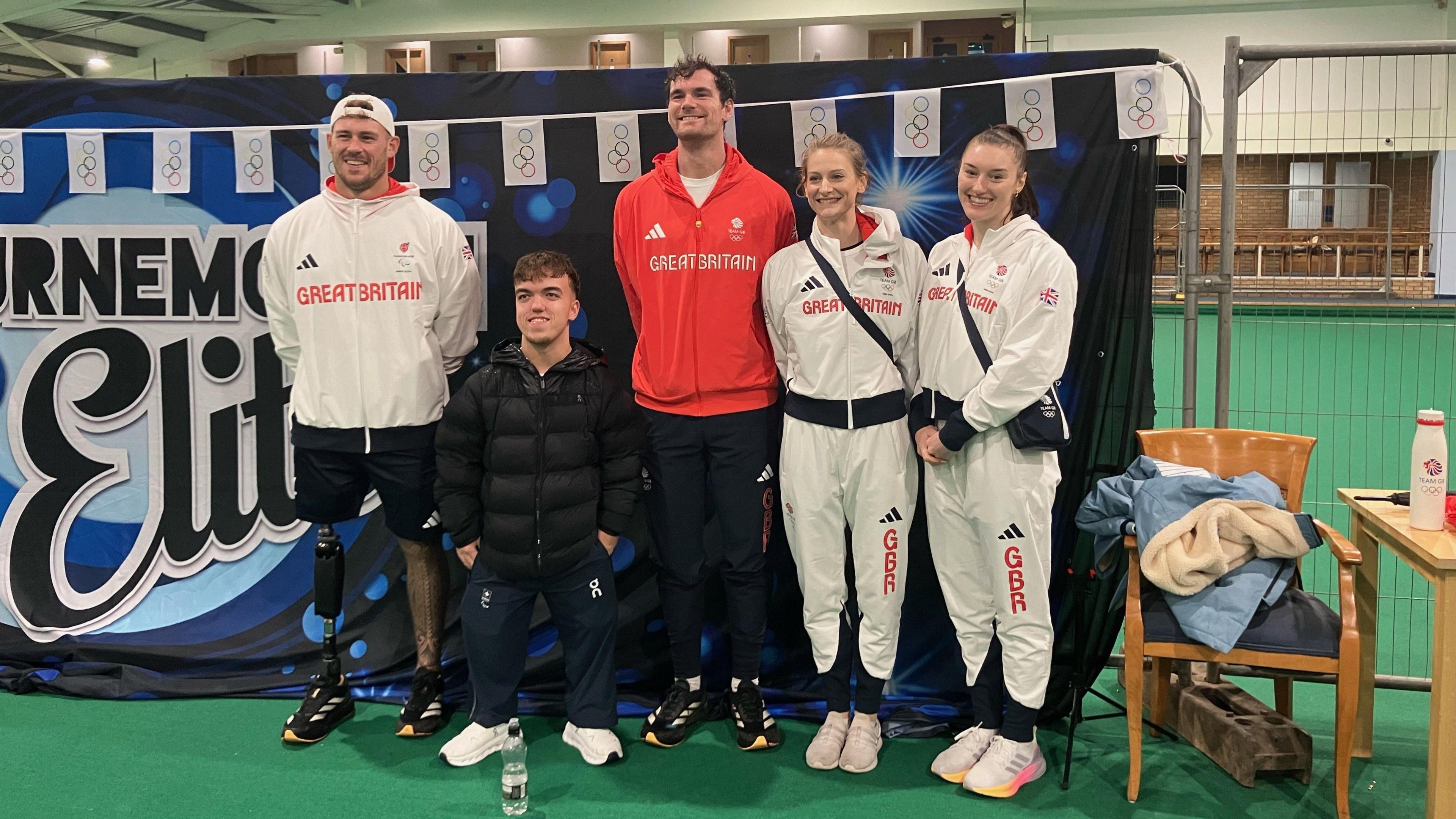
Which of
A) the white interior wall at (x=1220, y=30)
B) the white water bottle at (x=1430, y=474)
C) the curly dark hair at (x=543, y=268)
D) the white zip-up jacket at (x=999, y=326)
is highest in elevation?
the white interior wall at (x=1220, y=30)

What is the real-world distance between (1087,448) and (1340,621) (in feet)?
3.22

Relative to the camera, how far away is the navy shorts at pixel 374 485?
10.7ft

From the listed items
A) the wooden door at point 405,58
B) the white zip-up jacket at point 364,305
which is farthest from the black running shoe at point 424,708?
the wooden door at point 405,58

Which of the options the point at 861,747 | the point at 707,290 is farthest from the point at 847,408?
the point at 861,747

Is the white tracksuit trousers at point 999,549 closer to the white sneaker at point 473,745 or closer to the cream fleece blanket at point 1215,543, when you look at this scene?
the cream fleece blanket at point 1215,543

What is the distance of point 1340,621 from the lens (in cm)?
263

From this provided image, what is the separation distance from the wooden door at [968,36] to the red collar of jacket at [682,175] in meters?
13.2

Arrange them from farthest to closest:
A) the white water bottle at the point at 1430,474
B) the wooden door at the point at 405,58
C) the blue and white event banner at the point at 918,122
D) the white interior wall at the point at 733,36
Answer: the wooden door at the point at 405,58, the white interior wall at the point at 733,36, the blue and white event banner at the point at 918,122, the white water bottle at the point at 1430,474

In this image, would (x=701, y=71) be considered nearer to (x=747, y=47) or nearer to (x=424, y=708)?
(x=424, y=708)

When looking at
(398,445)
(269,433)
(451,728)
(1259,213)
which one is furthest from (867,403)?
(1259,213)

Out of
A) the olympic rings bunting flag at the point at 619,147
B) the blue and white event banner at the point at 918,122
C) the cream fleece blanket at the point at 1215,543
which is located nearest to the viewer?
the cream fleece blanket at the point at 1215,543

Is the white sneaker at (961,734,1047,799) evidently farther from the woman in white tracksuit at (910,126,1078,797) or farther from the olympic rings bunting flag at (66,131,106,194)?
the olympic rings bunting flag at (66,131,106,194)

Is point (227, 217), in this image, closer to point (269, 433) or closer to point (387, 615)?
point (269, 433)

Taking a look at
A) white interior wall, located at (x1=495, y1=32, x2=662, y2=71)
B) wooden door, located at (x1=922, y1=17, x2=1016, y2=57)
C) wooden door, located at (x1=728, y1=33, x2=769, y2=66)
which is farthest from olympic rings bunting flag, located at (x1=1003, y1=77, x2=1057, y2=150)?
white interior wall, located at (x1=495, y1=32, x2=662, y2=71)
